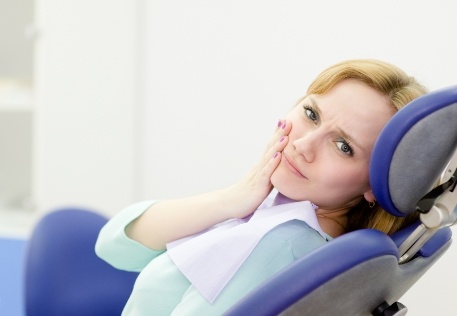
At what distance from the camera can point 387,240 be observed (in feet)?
2.83

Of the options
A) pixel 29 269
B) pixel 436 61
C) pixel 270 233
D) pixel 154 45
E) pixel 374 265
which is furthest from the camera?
pixel 154 45

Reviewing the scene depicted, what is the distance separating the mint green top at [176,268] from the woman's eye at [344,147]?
0.14m

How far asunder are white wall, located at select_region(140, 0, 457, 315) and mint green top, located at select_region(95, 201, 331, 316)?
1039 mm

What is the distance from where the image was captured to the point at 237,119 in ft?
7.86

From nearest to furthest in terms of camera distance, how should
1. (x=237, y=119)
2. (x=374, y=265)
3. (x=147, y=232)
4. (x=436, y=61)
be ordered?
(x=374, y=265)
(x=147, y=232)
(x=436, y=61)
(x=237, y=119)

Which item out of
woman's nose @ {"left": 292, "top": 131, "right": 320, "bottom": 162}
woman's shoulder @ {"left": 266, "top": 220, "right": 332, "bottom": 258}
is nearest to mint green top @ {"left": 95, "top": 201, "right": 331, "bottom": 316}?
woman's shoulder @ {"left": 266, "top": 220, "right": 332, "bottom": 258}

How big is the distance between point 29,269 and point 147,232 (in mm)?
360

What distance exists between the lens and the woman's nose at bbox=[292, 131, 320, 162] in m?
1.09

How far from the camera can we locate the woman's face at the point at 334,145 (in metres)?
A: 1.08

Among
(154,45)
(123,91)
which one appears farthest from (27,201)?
(154,45)

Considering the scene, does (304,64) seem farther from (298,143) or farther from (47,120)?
(298,143)

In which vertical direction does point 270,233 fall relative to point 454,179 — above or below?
below

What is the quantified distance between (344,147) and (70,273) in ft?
2.50

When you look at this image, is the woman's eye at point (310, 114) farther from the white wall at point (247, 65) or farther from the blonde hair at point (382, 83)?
the white wall at point (247, 65)
